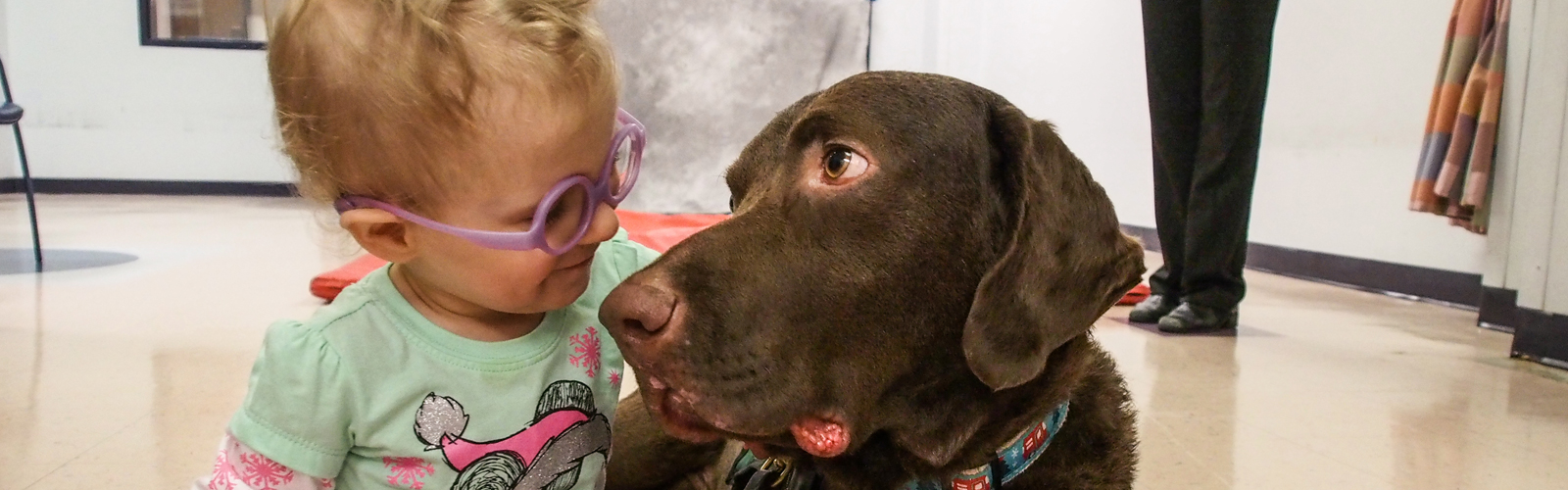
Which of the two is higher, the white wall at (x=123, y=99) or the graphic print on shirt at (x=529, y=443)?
the graphic print on shirt at (x=529, y=443)

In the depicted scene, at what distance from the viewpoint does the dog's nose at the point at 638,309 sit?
3.59ft

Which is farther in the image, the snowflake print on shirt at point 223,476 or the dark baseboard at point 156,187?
the dark baseboard at point 156,187

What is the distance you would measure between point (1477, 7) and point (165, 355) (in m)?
4.83

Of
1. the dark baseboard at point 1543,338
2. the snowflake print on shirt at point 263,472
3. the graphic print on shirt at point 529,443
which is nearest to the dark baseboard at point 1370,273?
the dark baseboard at point 1543,338

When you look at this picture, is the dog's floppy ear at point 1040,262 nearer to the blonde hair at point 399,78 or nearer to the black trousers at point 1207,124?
the blonde hair at point 399,78

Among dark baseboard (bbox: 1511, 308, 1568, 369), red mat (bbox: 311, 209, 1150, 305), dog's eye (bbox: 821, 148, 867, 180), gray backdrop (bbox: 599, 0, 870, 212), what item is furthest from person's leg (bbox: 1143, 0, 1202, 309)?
gray backdrop (bbox: 599, 0, 870, 212)

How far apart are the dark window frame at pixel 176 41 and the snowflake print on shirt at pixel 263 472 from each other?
10528 millimetres

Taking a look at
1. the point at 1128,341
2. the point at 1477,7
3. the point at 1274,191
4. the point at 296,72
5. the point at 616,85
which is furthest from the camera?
A: the point at 1274,191

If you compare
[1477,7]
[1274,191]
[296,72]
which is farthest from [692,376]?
[1274,191]

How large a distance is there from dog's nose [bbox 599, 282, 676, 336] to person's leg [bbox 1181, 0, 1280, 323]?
8.93 ft

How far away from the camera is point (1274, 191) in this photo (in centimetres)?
566

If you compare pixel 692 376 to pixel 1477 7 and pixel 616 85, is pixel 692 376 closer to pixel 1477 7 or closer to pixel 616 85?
pixel 616 85

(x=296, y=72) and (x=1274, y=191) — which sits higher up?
(x=296, y=72)

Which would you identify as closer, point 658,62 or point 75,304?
point 75,304
